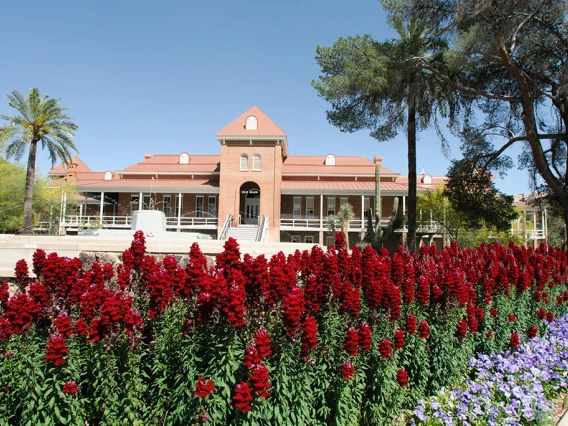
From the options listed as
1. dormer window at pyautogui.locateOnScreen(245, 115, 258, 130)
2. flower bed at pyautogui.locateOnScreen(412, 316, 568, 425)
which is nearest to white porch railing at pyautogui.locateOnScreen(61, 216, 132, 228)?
dormer window at pyautogui.locateOnScreen(245, 115, 258, 130)

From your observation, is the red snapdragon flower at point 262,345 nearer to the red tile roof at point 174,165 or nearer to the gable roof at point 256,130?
the gable roof at point 256,130

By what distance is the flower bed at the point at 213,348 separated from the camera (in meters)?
2.81

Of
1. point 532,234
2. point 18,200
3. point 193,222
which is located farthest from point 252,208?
point 532,234

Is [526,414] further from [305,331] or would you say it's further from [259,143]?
[259,143]

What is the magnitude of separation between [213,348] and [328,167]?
33.6m

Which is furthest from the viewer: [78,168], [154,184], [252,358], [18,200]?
[78,168]

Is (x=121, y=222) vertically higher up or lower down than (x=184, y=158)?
lower down

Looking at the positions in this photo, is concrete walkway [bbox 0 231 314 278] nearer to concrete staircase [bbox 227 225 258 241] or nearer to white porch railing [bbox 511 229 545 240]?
concrete staircase [bbox 227 225 258 241]

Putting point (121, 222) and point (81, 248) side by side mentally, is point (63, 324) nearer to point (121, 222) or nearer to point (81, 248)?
point (81, 248)

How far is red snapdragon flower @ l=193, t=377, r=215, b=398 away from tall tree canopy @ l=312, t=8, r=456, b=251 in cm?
1270

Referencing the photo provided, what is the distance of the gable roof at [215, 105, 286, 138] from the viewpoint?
3275 cm

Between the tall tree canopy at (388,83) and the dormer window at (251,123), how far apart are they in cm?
1745

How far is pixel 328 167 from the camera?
35.9 m

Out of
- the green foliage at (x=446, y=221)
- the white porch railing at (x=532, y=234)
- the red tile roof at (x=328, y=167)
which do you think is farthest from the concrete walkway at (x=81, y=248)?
the white porch railing at (x=532, y=234)
